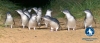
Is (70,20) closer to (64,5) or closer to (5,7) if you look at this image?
(5,7)

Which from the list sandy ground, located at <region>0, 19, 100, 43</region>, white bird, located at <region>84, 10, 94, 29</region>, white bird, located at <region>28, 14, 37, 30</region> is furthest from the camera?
→ white bird, located at <region>28, 14, 37, 30</region>

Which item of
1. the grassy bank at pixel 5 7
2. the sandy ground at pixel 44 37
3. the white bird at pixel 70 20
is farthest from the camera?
the grassy bank at pixel 5 7

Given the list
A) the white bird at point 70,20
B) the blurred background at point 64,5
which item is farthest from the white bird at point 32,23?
the blurred background at point 64,5

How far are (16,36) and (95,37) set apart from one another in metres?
1.93

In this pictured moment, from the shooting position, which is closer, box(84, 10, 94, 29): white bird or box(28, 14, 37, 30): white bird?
box(84, 10, 94, 29): white bird

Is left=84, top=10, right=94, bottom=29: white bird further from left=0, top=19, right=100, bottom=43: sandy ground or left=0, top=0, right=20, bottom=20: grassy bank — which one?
left=0, top=0, right=20, bottom=20: grassy bank

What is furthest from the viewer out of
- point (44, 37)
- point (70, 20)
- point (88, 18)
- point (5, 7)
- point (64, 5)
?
point (64, 5)

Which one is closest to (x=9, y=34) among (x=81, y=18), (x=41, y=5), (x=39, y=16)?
(x=39, y=16)

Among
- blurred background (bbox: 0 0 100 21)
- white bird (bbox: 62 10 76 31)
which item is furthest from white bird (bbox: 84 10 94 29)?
blurred background (bbox: 0 0 100 21)

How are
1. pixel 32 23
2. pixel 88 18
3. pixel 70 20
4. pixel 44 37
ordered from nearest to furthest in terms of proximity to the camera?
pixel 44 37, pixel 70 20, pixel 88 18, pixel 32 23

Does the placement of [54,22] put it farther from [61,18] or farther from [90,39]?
[61,18]

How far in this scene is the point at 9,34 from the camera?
7.60 meters

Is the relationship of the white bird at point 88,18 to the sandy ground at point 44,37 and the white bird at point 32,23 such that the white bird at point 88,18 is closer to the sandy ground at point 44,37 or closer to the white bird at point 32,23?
the sandy ground at point 44,37

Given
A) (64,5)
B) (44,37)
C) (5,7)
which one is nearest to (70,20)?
(44,37)
